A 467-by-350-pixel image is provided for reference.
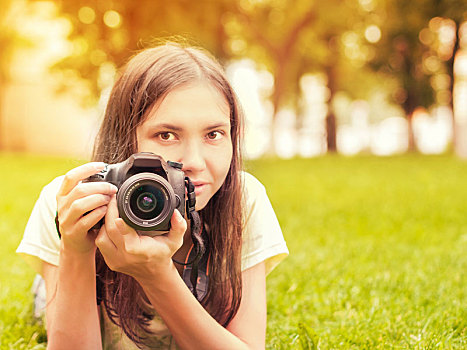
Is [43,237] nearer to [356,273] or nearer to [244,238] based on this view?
[244,238]

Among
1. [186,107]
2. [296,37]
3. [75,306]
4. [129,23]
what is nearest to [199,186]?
[186,107]

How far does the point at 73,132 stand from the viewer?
84.1 ft

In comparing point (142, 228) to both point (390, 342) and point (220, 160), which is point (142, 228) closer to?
point (220, 160)

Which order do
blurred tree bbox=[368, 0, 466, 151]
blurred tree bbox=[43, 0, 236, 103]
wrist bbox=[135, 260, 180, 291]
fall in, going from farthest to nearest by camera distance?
1. blurred tree bbox=[368, 0, 466, 151]
2. blurred tree bbox=[43, 0, 236, 103]
3. wrist bbox=[135, 260, 180, 291]

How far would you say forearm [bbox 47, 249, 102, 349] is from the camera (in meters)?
1.63

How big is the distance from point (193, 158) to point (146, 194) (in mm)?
328

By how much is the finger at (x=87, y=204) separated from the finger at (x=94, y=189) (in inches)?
0.5

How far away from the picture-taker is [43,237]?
2.03m

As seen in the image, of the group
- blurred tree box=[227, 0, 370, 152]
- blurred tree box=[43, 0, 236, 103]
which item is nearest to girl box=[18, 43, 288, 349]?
blurred tree box=[43, 0, 236, 103]

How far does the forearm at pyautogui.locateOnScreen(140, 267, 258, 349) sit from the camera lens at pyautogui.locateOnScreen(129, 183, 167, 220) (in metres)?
0.21

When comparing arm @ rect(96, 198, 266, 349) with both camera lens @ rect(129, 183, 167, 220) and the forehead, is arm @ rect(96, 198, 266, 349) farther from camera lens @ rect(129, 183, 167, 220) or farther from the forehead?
the forehead

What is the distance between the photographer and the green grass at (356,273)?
2.45 metres

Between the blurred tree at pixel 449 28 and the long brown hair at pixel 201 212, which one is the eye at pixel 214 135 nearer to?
the long brown hair at pixel 201 212

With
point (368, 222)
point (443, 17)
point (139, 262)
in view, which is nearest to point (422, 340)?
point (139, 262)
